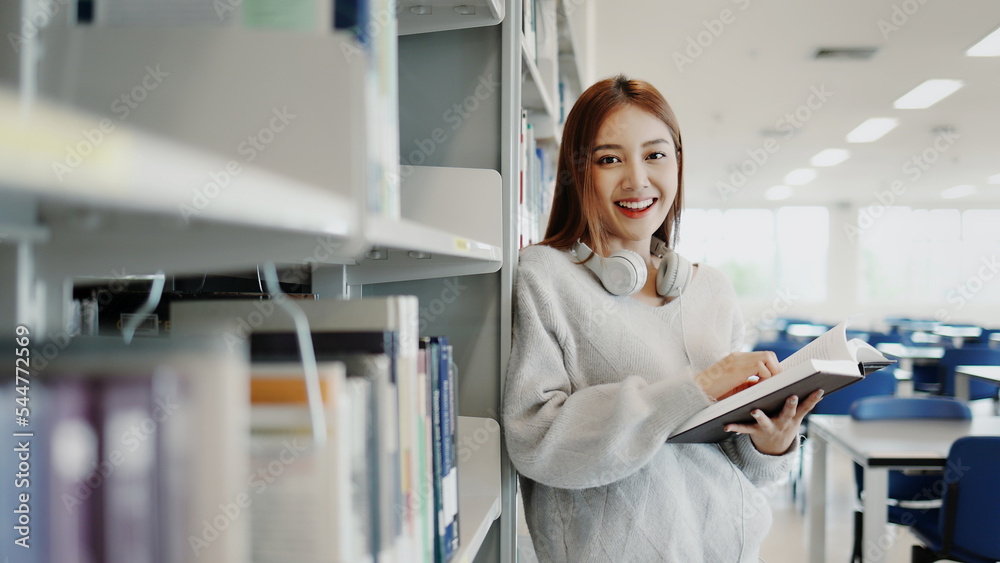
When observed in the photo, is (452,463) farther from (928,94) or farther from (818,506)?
(928,94)

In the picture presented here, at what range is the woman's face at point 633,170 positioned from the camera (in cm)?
135

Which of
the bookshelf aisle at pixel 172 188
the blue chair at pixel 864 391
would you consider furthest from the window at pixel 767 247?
the bookshelf aisle at pixel 172 188

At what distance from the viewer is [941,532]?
2.09 m

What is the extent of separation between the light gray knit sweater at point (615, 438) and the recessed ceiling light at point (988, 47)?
14.4ft

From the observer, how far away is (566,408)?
3.69 ft

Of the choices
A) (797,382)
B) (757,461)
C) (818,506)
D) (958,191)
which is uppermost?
(958,191)

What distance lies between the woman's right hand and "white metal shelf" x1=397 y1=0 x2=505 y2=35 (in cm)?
72

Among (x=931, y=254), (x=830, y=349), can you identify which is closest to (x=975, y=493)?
(x=830, y=349)

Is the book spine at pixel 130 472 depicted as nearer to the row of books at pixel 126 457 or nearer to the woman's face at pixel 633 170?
the row of books at pixel 126 457

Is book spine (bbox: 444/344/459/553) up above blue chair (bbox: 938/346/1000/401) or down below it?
above

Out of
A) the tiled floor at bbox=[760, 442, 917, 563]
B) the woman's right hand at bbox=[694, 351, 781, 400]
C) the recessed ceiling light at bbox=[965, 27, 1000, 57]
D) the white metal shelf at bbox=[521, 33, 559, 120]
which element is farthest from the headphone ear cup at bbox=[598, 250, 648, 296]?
the recessed ceiling light at bbox=[965, 27, 1000, 57]

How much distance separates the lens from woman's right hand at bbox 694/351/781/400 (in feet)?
3.71

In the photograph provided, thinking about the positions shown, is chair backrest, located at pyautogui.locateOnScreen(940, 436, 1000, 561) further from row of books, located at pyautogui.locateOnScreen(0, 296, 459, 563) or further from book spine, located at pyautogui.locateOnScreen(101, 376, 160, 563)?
book spine, located at pyautogui.locateOnScreen(101, 376, 160, 563)

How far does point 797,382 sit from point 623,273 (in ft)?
1.33
